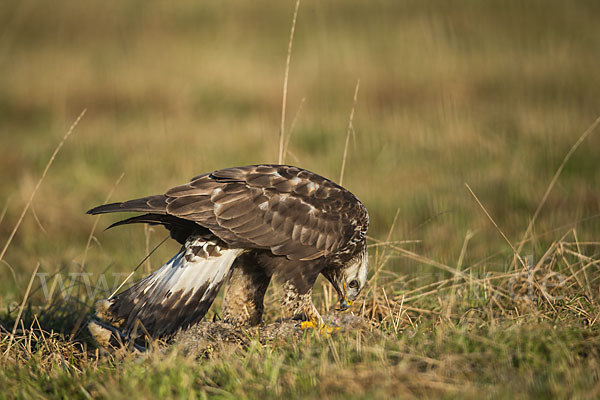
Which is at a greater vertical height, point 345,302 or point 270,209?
point 270,209

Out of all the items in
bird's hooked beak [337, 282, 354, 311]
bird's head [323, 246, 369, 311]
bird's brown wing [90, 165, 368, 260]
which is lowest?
bird's hooked beak [337, 282, 354, 311]

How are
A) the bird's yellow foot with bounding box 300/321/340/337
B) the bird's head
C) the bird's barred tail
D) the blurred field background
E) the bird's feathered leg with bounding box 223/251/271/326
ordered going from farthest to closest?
1. the blurred field background
2. the bird's head
3. the bird's feathered leg with bounding box 223/251/271/326
4. the bird's barred tail
5. the bird's yellow foot with bounding box 300/321/340/337

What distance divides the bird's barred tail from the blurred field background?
1492 mm

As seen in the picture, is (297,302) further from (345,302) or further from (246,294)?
(345,302)

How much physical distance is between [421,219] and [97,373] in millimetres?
4995

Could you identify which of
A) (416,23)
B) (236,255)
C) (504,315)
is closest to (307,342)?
(236,255)

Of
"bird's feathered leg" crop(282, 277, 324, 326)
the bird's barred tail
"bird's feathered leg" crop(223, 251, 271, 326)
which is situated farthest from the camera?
"bird's feathered leg" crop(223, 251, 271, 326)

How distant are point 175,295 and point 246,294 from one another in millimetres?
606

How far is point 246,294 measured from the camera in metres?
4.70

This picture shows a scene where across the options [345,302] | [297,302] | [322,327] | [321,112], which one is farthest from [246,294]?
[321,112]

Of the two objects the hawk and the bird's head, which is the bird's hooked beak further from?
the hawk

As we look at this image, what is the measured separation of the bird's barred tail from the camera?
421 cm

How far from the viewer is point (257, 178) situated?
4.47 meters

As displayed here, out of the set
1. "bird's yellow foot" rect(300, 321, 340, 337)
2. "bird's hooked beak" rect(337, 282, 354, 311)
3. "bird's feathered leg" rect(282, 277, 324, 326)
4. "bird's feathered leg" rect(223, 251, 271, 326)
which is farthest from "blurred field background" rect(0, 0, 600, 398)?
"bird's feathered leg" rect(223, 251, 271, 326)
